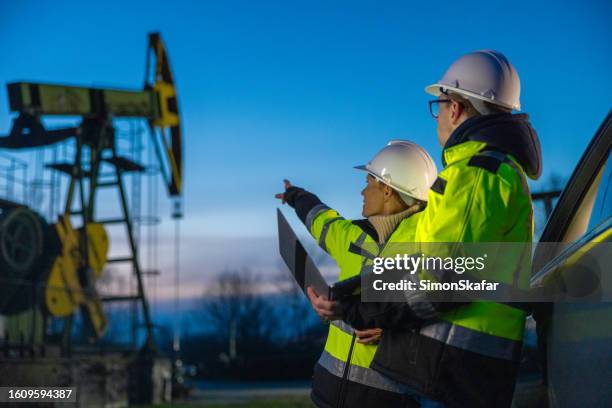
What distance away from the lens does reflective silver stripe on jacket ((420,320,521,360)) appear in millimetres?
1998

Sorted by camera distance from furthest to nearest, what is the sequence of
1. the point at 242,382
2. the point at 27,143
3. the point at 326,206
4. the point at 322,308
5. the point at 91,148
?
1. the point at 242,382
2. the point at 91,148
3. the point at 27,143
4. the point at 326,206
5. the point at 322,308

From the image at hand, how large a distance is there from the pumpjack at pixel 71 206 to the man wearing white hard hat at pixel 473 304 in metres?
11.9

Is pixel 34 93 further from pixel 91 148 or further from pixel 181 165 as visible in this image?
pixel 181 165

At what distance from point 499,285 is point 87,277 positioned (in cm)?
1438

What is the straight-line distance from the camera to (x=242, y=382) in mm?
32375

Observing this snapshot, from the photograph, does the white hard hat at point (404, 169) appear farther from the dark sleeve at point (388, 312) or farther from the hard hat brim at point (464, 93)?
the dark sleeve at point (388, 312)

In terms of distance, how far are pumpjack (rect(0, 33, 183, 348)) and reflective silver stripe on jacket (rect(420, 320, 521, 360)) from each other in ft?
39.1

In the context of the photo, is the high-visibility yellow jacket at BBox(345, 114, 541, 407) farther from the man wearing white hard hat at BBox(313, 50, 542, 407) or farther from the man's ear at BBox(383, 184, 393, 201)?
the man's ear at BBox(383, 184, 393, 201)

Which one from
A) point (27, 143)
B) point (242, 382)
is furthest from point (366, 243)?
point (242, 382)

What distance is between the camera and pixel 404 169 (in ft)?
9.77

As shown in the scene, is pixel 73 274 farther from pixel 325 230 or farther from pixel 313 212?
pixel 325 230

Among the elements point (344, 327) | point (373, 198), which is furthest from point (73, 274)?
point (344, 327)

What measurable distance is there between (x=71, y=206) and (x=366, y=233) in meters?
14.0

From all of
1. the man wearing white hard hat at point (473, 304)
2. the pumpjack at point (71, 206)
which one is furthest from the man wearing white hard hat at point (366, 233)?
the pumpjack at point (71, 206)
